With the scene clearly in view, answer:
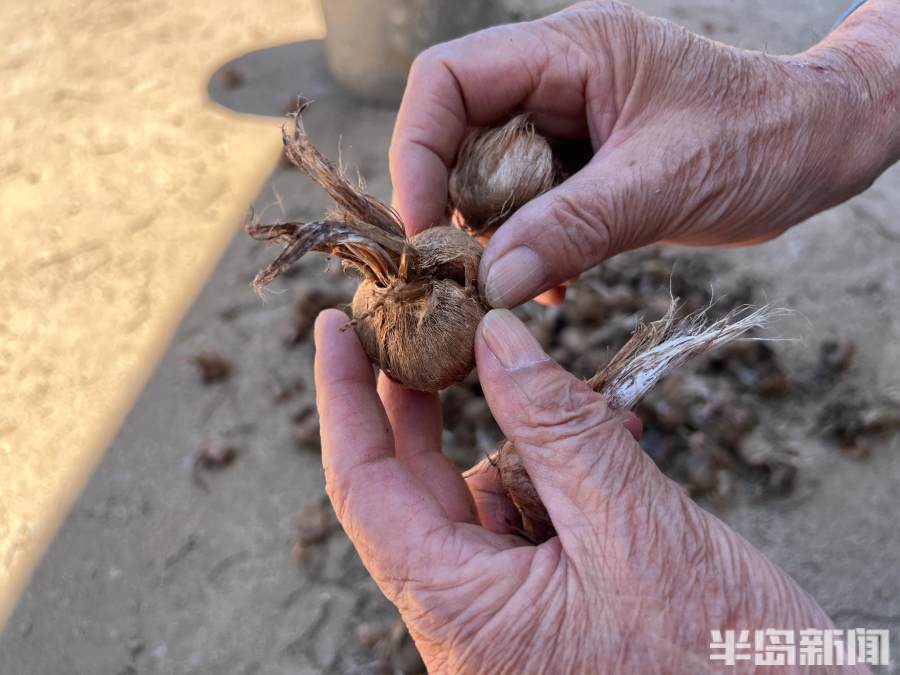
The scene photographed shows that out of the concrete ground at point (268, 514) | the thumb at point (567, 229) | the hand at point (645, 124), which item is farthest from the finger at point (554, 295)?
the concrete ground at point (268, 514)

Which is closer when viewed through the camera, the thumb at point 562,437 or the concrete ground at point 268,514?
the thumb at point 562,437

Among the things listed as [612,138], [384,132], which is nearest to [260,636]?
[612,138]

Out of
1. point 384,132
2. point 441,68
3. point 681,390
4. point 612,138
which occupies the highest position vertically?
point 441,68

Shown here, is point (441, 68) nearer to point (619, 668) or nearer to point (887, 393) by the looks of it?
point (619, 668)

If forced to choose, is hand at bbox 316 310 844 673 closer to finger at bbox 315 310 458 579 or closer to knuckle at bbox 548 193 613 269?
finger at bbox 315 310 458 579

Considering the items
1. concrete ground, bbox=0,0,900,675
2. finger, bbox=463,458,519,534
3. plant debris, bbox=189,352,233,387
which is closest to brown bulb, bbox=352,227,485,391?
finger, bbox=463,458,519,534

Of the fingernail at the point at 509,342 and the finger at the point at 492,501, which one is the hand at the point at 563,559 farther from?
the finger at the point at 492,501

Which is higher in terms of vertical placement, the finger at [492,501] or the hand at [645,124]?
the hand at [645,124]
